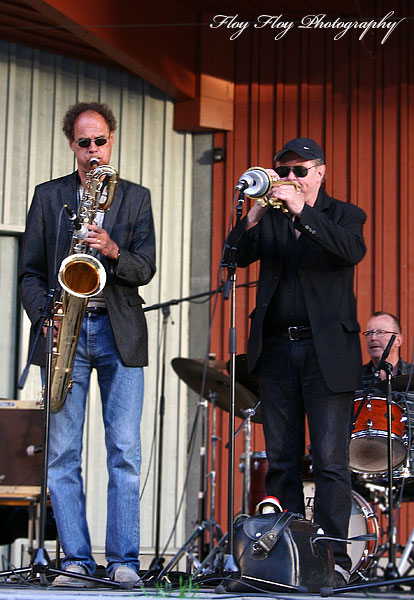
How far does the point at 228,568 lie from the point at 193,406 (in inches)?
175

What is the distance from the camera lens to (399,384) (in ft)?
16.2

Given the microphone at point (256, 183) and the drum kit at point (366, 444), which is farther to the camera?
the drum kit at point (366, 444)

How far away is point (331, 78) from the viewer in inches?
314

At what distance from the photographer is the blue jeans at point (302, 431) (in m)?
3.93

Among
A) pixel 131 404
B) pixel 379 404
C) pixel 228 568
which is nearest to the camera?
pixel 228 568

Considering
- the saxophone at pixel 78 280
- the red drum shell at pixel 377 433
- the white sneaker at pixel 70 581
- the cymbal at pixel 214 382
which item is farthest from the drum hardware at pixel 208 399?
the white sneaker at pixel 70 581

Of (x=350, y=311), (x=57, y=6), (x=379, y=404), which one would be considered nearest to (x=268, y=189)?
(x=350, y=311)

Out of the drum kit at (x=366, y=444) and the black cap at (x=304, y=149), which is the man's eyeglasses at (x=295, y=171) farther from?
the drum kit at (x=366, y=444)

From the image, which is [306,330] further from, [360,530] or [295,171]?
[360,530]

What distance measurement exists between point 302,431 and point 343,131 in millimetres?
4351

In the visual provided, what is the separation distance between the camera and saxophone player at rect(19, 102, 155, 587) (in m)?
3.94

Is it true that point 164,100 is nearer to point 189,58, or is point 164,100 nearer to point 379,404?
point 189,58

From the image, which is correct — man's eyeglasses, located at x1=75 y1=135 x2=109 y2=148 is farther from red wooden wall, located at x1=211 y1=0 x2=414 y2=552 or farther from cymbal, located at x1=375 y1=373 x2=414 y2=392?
red wooden wall, located at x1=211 y1=0 x2=414 y2=552

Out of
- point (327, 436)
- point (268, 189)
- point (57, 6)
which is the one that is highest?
point (57, 6)
